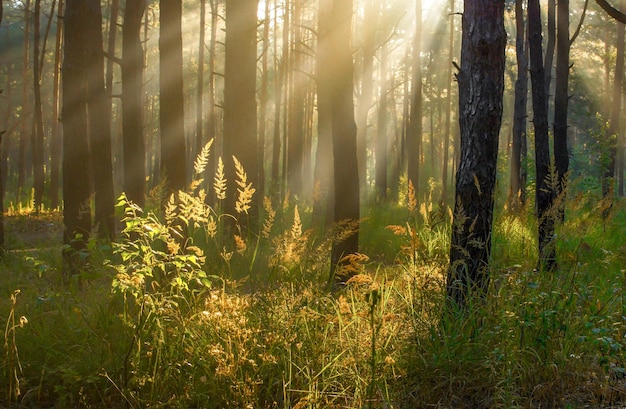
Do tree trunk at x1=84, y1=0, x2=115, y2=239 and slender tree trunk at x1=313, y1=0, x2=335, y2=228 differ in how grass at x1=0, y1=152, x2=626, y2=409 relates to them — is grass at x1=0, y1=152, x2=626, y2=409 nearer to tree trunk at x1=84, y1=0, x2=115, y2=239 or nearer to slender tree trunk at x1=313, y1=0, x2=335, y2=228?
slender tree trunk at x1=313, y1=0, x2=335, y2=228

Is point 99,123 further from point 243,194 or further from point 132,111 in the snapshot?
point 243,194

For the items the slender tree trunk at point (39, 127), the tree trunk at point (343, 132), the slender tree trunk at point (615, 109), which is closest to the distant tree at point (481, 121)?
the tree trunk at point (343, 132)

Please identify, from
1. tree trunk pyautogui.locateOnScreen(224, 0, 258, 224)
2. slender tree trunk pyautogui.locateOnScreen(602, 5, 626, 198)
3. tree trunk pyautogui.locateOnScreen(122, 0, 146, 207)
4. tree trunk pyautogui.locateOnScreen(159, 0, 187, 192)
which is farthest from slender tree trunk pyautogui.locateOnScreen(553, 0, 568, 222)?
slender tree trunk pyautogui.locateOnScreen(602, 5, 626, 198)

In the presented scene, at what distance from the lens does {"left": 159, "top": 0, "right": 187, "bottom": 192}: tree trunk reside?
785 cm

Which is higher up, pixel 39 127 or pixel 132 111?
pixel 39 127

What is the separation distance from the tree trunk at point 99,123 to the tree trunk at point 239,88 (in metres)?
1.98

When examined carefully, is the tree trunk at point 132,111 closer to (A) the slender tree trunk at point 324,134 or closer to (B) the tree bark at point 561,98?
(A) the slender tree trunk at point 324,134

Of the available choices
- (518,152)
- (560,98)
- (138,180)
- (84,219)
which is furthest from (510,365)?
(518,152)

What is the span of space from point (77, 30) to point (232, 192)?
3.60 metres

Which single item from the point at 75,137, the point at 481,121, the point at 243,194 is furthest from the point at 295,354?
the point at 75,137

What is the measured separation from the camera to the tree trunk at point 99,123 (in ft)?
26.8

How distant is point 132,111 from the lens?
11555mm

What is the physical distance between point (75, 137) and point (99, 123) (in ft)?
5.99

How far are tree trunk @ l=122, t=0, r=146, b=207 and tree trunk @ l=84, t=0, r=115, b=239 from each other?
0.82 m
